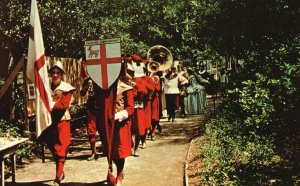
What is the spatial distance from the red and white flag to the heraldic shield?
709 millimetres

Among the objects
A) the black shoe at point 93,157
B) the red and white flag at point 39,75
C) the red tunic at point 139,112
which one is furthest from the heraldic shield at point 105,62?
the black shoe at point 93,157

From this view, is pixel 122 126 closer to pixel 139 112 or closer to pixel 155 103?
pixel 139 112

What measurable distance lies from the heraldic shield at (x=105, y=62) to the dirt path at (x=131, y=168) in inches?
75.4

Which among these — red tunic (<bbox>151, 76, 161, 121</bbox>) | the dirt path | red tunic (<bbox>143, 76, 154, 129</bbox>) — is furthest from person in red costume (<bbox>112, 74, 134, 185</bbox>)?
red tunic (<bbox>151, 76, 161, 121</bbox>)

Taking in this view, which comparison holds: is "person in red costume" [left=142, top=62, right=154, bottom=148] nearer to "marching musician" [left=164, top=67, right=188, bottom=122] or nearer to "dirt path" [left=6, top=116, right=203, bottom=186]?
"dirt path" [left=6, top=116, right=203, bottom=186]

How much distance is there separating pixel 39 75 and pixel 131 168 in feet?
9.99

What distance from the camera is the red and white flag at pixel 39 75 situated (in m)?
6.74

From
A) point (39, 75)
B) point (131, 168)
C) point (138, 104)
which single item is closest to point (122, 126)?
point (39, 75)

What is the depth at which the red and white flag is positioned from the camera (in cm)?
674

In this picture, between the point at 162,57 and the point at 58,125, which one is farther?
the point at 162,57

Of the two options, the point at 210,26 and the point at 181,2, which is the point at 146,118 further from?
the point at 181,2

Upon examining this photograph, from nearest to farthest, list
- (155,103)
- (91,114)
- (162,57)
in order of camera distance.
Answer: (91,114), (155,103), (162,57)

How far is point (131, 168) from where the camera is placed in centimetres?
894

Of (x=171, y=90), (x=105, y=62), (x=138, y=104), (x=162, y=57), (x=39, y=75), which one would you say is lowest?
(x=138, y=104)
